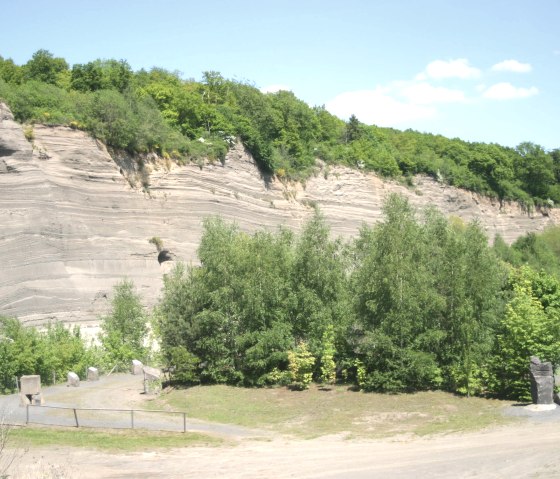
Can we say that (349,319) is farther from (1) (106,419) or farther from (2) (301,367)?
(1) (106,419)

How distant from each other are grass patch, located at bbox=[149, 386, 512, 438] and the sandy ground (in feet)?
4.11

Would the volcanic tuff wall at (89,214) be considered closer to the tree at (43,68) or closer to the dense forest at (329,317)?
the dense forest at (329,317)

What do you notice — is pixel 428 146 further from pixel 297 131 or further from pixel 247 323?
pixel 247 323

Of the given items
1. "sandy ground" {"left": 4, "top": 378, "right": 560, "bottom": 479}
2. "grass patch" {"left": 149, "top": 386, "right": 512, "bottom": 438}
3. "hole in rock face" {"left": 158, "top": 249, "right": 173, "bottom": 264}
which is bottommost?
"grass patch" {"left": 149, "top": 386, "right": 512, "bottom": 438}

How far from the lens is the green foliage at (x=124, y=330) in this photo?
3900 centimetres

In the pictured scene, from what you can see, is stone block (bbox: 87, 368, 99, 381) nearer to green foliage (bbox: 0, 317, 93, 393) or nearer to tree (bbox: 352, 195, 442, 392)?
green foliage (bbox: 0, 317, 93, 393)

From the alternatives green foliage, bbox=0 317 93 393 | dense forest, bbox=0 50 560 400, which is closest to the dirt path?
dense forest, bbox=0 50 560 400

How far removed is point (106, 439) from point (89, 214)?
83.4ft

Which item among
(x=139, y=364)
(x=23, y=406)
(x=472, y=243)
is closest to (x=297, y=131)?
(x=139, y=364)

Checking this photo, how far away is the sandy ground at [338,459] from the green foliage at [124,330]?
20.3 metres

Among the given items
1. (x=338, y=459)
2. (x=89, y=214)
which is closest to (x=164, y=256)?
(x=89, y=214)

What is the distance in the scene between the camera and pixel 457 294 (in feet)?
87.9

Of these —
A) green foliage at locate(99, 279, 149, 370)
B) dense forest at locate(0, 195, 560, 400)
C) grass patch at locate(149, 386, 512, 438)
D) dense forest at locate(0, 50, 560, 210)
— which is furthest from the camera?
dense forest at locate(0, 50, 560, 210)

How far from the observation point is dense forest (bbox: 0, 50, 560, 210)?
45812mm
